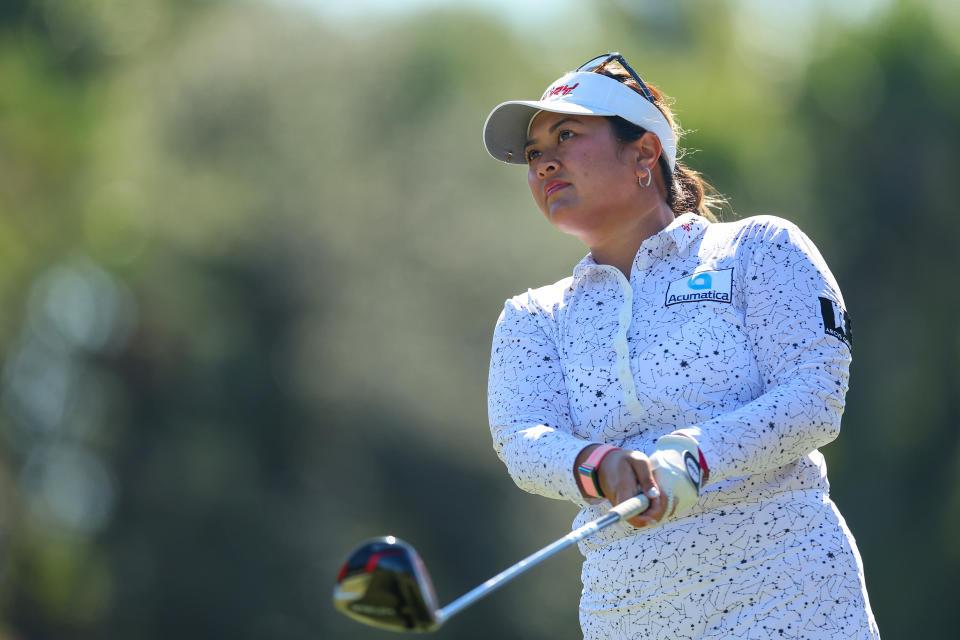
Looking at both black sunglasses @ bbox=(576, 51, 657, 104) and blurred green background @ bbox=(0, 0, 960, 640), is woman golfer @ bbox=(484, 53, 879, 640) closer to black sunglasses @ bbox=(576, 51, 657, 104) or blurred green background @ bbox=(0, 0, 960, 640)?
black sunglasses @ bbox=(576, 51, 657, 104)

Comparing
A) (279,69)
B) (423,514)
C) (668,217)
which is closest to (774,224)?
(668,217)

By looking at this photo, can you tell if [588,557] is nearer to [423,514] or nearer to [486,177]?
[423,514]

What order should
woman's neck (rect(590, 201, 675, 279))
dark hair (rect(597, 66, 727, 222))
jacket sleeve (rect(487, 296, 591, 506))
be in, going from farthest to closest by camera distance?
dark hair (rect(597, 66, 727, 222)) < woman's neck (rect(590, 201, 675, 279)) < jacket sleeve (rect(487, 296, 591, 506))

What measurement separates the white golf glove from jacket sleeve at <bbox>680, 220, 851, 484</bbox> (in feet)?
0.11

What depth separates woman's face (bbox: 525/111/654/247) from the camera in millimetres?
3221

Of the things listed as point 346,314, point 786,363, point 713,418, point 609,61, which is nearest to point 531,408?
point 713,418

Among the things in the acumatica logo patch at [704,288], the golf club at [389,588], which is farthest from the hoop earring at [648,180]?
the golf club at [389,588]

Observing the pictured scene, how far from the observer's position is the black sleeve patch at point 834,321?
2.81 meters

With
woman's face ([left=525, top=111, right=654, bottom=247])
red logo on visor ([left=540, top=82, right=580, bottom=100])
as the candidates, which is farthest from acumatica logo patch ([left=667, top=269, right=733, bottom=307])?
red logo on visor ([left=540, top=82, right=580, bottom=100])

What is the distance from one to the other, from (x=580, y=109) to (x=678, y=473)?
1068 mm

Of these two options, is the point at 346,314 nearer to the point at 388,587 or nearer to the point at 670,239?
the point at 670,239

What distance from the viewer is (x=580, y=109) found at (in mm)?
3240

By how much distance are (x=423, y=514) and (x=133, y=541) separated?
3.39 metres

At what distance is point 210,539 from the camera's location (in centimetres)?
1420
